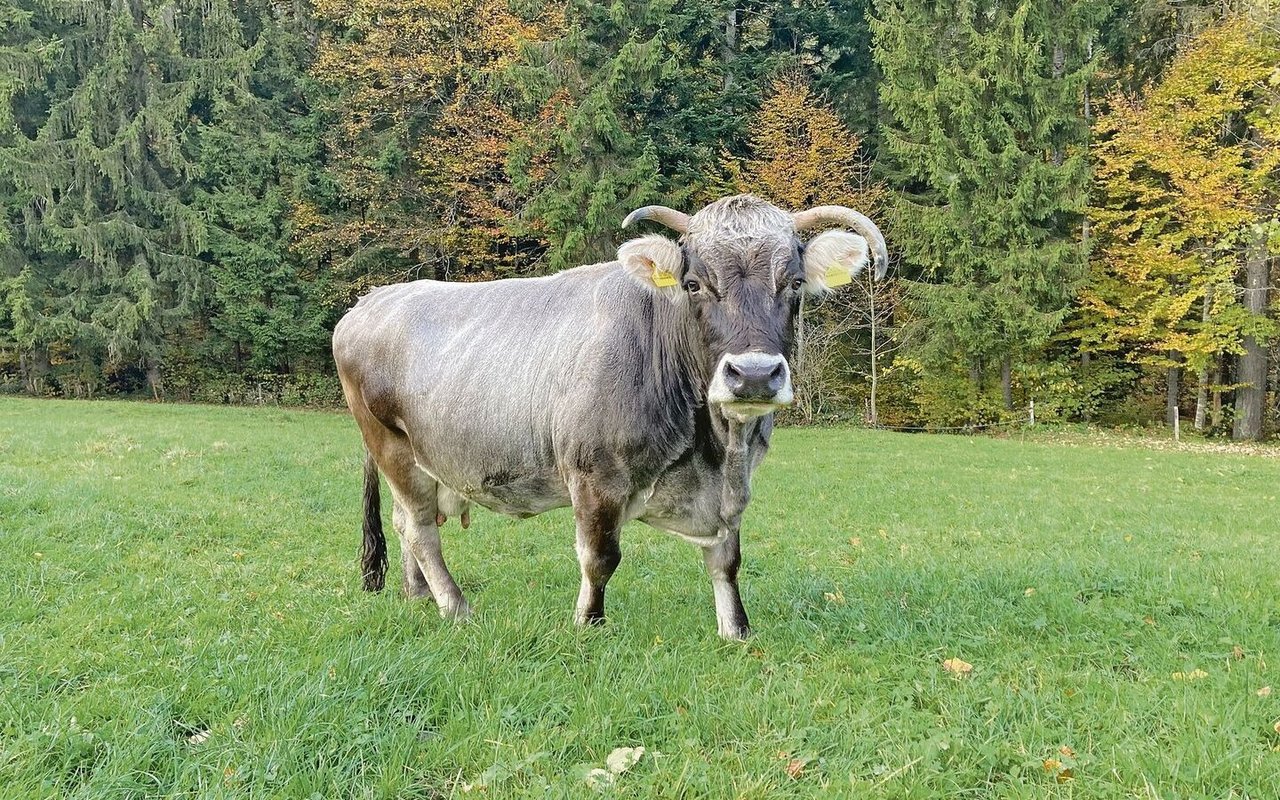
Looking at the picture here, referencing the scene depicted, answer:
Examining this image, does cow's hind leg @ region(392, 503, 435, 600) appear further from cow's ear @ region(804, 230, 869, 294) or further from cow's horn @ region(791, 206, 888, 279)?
cow's horn @ region(791, 206, 888, 279)

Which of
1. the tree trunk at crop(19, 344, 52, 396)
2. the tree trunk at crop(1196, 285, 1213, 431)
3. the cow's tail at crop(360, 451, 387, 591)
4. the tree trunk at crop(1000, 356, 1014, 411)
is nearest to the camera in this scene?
the cow's tail at crop(360, 451, 387, 591)

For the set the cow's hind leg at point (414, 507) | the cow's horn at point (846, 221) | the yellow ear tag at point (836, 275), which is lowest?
the cow's hind leg at point (414, 507)

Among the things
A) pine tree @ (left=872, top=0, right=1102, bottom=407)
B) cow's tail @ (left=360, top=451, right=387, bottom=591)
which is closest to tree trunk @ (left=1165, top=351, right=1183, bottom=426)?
pine tree @ (left=872, top=0, right=1102, bottom=407)

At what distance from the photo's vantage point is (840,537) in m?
8.23

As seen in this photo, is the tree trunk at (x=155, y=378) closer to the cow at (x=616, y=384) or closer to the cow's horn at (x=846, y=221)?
the cow at (x=616, y=384)

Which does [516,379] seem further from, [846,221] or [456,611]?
[846,221]

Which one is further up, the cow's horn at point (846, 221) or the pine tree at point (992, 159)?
the pine tree at point (992, 159)

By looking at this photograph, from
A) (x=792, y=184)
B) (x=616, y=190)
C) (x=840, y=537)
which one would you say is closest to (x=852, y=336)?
(x=792, y=184)

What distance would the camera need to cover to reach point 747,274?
358 centimetres

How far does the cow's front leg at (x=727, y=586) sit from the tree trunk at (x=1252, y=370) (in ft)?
76.5

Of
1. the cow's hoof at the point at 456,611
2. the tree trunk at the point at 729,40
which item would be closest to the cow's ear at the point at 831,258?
the cow's hoof at the point at 456,611

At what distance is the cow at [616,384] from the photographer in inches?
143

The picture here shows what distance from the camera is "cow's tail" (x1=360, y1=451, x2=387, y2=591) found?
5.39 m

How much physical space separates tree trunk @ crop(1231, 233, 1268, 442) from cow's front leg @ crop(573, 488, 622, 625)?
24.0m
